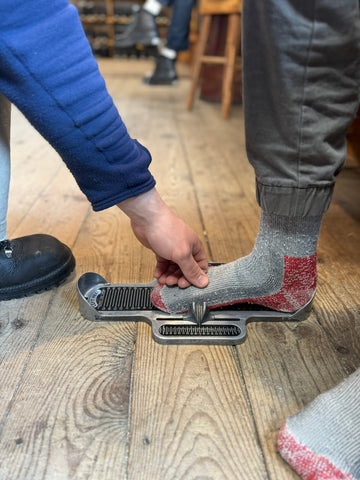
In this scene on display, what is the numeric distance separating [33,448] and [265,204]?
1.41ft

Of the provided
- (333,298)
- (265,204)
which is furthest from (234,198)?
(265,204)

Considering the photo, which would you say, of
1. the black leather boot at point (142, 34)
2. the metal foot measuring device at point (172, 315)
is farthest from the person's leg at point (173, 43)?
the metal foot measuring device at point (172, 315)

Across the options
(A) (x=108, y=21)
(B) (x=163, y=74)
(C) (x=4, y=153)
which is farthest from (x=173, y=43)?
(A) (x=108, y=21)

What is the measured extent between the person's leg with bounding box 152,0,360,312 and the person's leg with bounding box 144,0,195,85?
2928 mm

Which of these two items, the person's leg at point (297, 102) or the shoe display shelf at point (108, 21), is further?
the shoe display shelf at point (108, 21)

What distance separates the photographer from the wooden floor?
0.53m

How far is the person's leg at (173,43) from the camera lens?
3186 mm

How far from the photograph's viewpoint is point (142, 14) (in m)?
3.86

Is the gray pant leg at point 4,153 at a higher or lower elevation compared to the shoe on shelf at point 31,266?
higher

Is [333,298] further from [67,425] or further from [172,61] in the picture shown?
[172,61]

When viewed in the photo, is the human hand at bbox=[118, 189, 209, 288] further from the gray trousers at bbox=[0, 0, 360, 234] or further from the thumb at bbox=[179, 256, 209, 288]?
the gray trousers at bbox=[0, 0, 360, 234]

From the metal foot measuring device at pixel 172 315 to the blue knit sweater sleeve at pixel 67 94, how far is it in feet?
0.90

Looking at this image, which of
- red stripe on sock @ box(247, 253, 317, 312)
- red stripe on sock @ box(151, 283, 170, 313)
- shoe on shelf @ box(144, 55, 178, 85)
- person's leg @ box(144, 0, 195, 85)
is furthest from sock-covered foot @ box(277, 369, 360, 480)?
shoe on shelf @ box(144, 55, 178, 85)

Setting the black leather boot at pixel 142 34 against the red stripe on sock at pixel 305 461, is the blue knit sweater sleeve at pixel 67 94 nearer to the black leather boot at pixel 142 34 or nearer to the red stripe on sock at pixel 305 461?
the red stripe on sock at pixel 305 461
